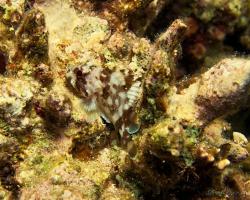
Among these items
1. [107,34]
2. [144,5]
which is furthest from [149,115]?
[144,5]

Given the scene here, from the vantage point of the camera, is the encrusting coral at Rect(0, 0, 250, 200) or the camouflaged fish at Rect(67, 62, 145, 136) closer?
the encrusting coral at Rect(0, 0, 250, 200)

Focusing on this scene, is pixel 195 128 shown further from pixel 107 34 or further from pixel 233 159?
pixel 107 34

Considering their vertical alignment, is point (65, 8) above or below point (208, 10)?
below

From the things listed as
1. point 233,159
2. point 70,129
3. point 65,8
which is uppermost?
point 233,159

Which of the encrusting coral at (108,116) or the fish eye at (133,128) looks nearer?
the encrusting coral at (108,116)

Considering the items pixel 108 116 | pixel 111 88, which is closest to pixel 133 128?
pixel 108 116

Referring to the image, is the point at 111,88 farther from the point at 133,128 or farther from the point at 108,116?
the point at 133,128

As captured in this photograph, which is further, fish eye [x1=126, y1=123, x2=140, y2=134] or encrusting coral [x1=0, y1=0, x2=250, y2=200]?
fish eye [x1=126, y1=123, x2=140, y2=134]
